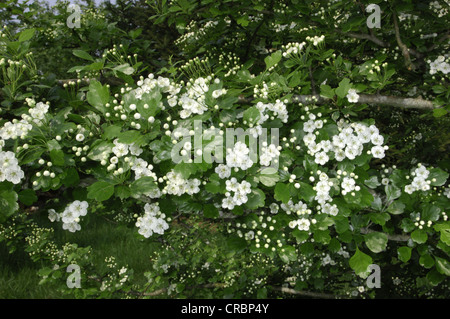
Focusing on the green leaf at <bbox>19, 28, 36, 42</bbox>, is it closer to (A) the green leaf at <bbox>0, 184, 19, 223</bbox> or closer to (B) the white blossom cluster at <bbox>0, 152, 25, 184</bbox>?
(B) the white blossom cluster at <bbox>0, 152, 25, 184</bbox>

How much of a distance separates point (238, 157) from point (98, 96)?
2.25ft

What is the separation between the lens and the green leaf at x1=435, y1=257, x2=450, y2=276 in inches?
76.5

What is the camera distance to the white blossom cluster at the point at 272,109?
5.86 ft

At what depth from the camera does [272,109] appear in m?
1.82

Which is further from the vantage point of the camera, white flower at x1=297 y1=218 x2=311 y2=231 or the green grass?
the green grass

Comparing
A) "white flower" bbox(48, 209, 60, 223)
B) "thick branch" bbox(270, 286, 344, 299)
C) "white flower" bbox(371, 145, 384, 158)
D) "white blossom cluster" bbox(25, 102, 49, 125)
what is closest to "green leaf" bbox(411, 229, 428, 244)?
"white flower" bbox(371, 145, 384, 158)

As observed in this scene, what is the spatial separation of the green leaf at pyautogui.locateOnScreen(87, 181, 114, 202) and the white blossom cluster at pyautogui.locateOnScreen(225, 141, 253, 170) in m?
0.51

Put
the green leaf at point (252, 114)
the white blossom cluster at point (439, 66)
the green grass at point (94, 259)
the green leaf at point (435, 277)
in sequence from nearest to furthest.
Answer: the green leaf at point (252, 114) → the green leaf at point (435, 277) → the white blossom cluster at point (439, 66) → the green grass at point (94, 259)

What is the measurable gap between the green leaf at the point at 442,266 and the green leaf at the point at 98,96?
187cm

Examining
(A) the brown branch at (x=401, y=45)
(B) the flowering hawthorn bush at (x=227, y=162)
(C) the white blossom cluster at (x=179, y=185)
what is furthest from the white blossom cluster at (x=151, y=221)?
(A) the brown branch at (x=401, y=45)

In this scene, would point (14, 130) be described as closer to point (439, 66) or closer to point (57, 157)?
point (57, 157)

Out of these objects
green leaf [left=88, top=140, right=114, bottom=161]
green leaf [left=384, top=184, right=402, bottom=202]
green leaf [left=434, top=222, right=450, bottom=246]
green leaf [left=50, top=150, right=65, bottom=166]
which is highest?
green leaf [left=50, top=150, right=65, bottom=166]

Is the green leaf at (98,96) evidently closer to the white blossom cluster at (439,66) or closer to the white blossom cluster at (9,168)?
the white blossom cluster at (9,168)

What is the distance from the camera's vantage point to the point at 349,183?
1798 mm
